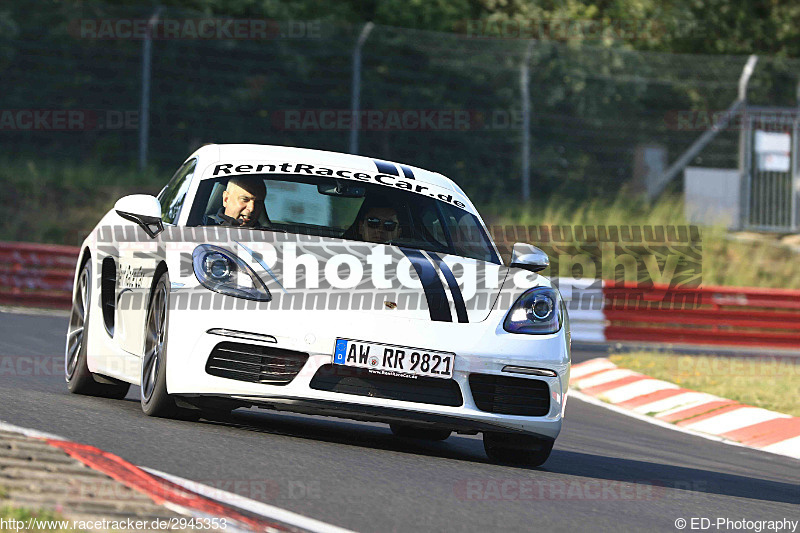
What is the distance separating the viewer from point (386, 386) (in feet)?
20.8

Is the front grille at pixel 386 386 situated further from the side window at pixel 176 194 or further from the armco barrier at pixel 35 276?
the armco barrier at pixel 35 276

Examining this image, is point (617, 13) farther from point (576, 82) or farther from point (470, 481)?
point (470, 481)

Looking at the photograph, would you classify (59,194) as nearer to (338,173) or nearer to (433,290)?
(338,173)

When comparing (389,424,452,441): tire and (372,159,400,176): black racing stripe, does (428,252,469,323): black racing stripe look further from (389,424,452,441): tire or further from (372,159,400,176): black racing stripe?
(389,424,452,441): tire

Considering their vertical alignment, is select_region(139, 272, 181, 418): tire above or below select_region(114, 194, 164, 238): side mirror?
below

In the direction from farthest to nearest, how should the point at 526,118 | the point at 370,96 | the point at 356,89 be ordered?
the point at 526,118 → the point at 370,96 → the point at 356,89

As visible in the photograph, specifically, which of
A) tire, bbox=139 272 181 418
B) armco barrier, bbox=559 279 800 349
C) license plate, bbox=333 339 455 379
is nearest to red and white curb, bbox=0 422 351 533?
tire, bbox=139 272 181 418

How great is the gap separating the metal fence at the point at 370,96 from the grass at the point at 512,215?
26cm

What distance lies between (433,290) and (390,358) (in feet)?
1.45

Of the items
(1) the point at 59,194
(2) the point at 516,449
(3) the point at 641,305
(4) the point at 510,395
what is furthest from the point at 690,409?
(1) the point at 59,194

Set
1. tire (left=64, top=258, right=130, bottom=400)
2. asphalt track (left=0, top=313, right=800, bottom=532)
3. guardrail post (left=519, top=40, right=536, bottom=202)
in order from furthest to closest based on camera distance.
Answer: guardrail post (left=519, top=40, right=536, bottom=202) < tire (left=64, top=258, right=130, bottom=400) < asphalt track (left=0, top=313, right=800, bottom=532)

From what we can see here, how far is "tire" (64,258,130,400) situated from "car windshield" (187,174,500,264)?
1.32m

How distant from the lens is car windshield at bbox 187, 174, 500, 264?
7277mm

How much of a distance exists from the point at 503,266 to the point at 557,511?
1839mm
